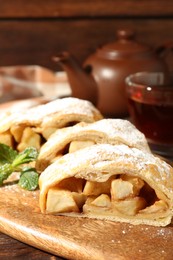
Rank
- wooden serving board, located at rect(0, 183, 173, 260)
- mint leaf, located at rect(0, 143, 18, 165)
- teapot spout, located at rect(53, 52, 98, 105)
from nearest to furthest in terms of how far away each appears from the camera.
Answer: wooden serving board, located at rect(0, 183, 173, 260) < mint leaf, located at rect(0, 143, 18, 165) < teapot spout, located at rect(53, 52, 98, 105)

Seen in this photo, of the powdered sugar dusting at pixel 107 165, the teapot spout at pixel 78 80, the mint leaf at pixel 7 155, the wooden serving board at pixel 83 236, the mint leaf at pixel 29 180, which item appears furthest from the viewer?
the teapot spout at pixel 78 80

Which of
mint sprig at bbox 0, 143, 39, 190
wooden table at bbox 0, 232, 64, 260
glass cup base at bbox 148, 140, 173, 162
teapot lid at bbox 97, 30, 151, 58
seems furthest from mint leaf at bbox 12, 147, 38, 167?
teapot lid at bbox 97, 30, 151, 58

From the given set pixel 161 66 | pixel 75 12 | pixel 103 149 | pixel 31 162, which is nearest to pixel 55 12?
pixel 75 12

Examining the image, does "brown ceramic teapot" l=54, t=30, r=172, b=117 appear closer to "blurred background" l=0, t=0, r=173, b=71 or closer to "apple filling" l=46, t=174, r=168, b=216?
"apple filling" l=46, t=174, r=168, b=216

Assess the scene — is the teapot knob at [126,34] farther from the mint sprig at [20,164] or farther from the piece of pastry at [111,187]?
the piece of pastry at [111,187]

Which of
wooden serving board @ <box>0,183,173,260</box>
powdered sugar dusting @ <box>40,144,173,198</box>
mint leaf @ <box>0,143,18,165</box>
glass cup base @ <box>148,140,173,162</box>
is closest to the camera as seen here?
A: wooden serving board @ <box>0,183,173,260</box>

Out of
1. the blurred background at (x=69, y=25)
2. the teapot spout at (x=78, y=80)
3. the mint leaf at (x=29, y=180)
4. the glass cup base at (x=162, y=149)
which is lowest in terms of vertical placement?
the blurred background at (x=69, y=25)

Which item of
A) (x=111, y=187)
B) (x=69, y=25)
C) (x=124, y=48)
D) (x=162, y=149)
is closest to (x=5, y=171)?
(x=111, y=187)

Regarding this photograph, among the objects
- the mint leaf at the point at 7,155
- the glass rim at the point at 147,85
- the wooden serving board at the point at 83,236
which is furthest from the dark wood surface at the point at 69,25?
the wooden serving board at the point at 83,236
